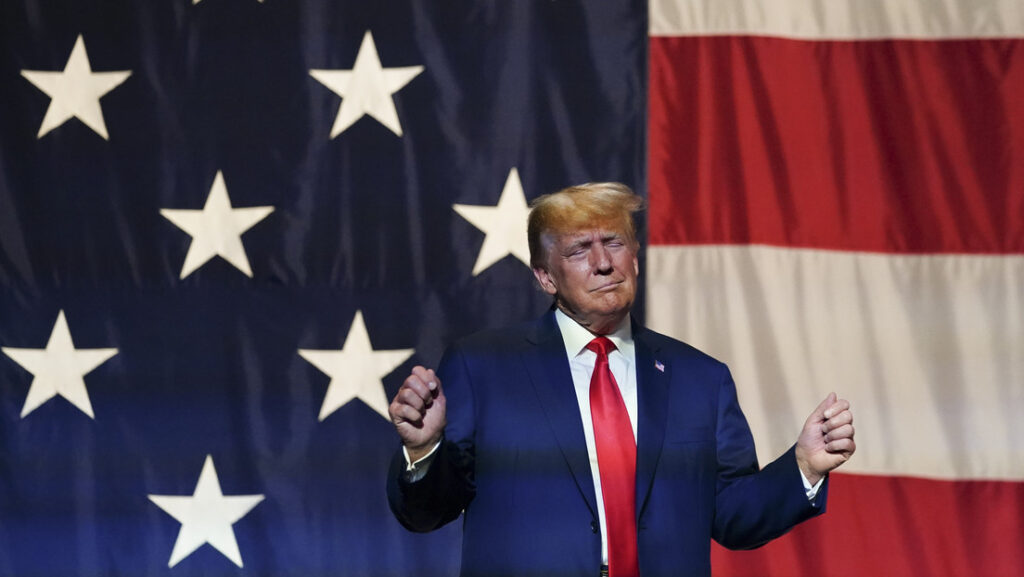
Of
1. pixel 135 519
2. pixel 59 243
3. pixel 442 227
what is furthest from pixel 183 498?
pixel 442 227

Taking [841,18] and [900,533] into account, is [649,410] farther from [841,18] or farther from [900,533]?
[841,18]

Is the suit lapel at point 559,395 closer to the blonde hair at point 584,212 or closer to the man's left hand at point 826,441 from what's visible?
the blonde hair at point 584,212

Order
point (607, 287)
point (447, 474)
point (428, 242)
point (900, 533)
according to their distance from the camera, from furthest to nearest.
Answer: point (428, 242), point (900, 533), point (607, 287), point (447, 474)

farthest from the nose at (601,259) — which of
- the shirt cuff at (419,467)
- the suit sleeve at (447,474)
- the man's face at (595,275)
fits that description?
the shirt cuff at (419,467)

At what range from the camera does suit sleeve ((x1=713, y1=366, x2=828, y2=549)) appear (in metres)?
1.82

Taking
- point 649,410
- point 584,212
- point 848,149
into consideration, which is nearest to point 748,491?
point 649,410

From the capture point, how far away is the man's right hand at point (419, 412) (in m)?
1.67

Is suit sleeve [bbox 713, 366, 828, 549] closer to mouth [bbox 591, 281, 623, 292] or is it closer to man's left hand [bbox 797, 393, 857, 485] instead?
man's left hand [bbox 797, 393, 857, 485]

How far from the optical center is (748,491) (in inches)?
74.5

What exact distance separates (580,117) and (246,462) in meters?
1.34

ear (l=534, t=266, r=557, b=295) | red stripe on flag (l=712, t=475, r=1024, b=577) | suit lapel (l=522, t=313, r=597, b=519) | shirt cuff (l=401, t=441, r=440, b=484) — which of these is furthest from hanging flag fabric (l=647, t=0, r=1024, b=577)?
shirt cuff (l=401, t=441, r=440, b=484)

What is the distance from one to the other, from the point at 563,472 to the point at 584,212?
1.56 ft

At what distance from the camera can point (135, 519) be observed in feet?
10.4

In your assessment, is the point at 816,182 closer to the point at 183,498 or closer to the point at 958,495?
the point at 958,495
